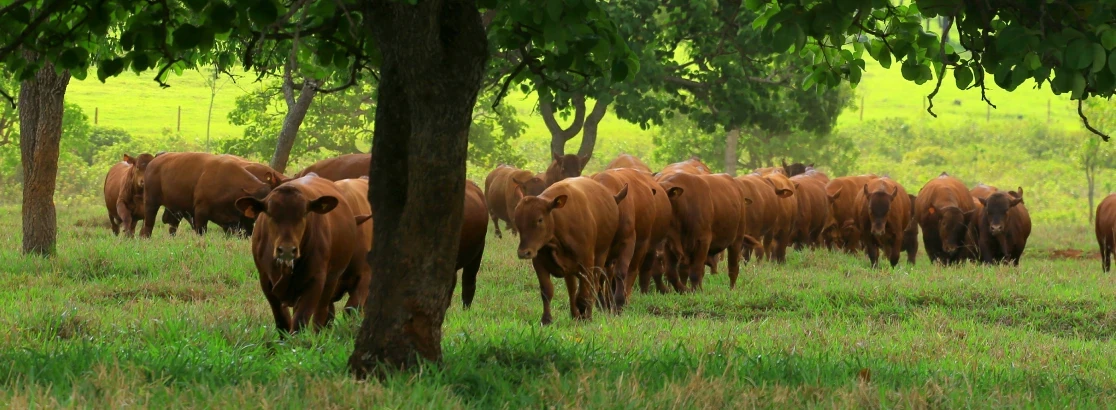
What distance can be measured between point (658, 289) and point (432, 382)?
852 centimetres

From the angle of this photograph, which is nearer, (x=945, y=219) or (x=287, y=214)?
(x=287, y=214)

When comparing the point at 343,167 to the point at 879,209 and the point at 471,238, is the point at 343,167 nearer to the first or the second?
the point at 471,238

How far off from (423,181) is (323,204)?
2642 mm

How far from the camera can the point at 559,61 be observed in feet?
22.9

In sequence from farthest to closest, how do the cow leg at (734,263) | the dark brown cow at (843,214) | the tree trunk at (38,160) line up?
1. the dark brown cow at (843,214)
2. the cow leg at (734,263)
3. the tree trunk at (38,160)

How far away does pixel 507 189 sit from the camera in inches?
931

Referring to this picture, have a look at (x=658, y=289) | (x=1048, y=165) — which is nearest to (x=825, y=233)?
(x=658, y=289)

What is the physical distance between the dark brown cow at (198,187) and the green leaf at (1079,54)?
1211 cm

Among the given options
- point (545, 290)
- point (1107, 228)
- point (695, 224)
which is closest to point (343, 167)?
point (695, 224)

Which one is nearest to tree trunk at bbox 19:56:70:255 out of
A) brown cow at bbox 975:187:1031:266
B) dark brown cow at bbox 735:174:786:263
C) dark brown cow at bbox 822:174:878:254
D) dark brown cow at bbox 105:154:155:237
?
dark brown cow at bbox 105:154:155:237

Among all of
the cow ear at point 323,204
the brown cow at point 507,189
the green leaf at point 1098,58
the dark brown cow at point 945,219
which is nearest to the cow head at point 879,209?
the dark brown cow at point 945,219

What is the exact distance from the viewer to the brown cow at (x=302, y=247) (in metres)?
8.38

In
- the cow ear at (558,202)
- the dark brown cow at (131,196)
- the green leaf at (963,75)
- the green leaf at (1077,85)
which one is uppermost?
the green leaf at (963,75)

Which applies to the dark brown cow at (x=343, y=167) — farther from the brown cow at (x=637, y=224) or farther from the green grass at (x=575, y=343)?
the brown cow at (x=637, y=224)
